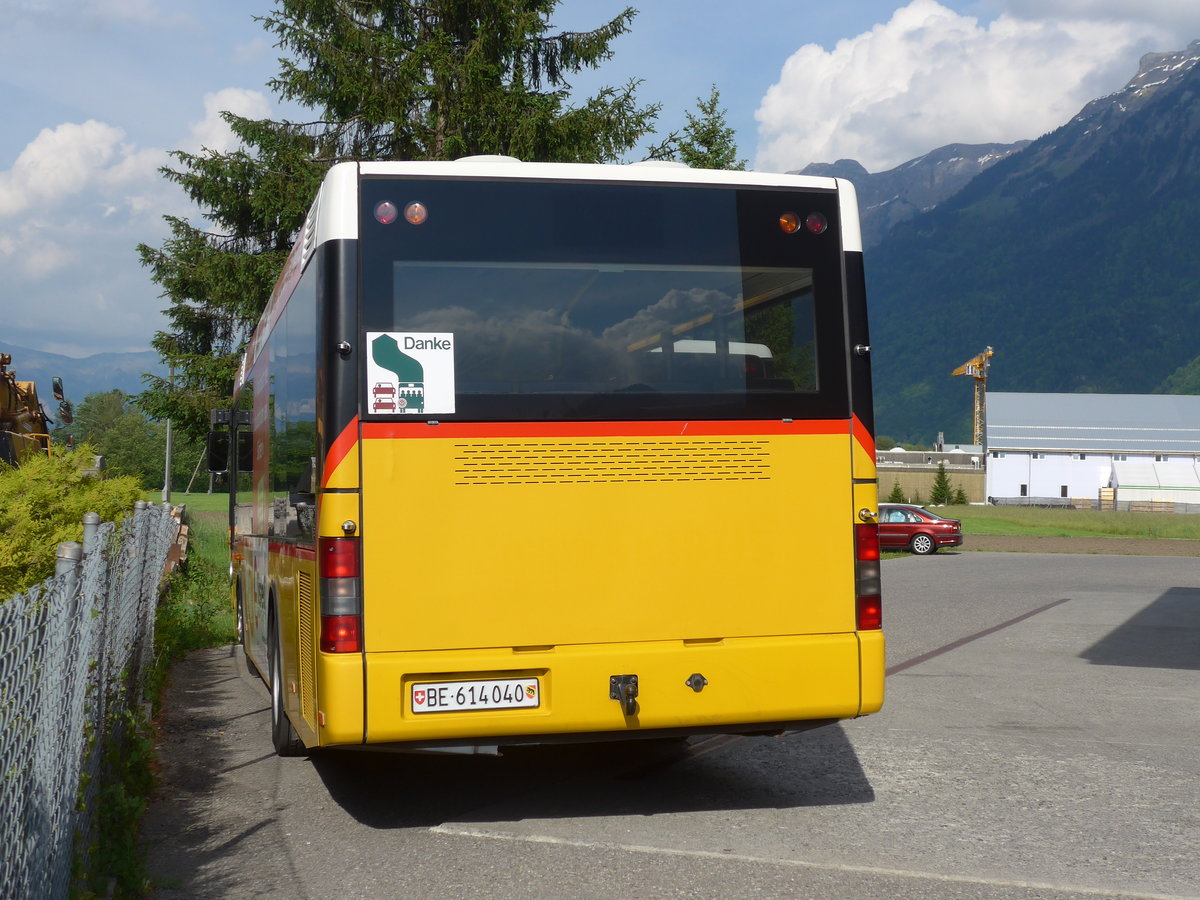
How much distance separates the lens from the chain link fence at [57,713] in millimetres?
3342

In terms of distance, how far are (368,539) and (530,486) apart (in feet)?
2.41

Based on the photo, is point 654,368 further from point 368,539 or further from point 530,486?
point 368,539

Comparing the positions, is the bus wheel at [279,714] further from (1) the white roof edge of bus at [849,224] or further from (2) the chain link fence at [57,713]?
(1) the white roof edge of bus at [849,224]

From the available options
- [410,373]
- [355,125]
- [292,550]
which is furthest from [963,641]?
[355,125]

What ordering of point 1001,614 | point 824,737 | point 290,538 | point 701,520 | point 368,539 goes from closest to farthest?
1. point 368,539
2. point 701,520
3. point 290,538
4. point 824,737
5. point 1001,614

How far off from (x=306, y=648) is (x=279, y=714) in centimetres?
167

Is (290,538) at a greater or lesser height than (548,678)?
greater

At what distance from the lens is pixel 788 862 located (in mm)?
5367

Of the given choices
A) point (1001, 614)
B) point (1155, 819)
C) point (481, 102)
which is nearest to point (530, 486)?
point (1155, 819)

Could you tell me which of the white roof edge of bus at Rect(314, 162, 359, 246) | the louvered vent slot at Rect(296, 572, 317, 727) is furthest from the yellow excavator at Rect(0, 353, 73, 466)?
the white roof edge of bus at Rect(314, 162, 359, 246)

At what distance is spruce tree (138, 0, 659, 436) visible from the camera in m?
24.1

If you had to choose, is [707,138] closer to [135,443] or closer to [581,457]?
[581,457]

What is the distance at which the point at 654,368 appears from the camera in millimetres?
6008

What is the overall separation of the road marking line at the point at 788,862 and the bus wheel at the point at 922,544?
1259 inches
